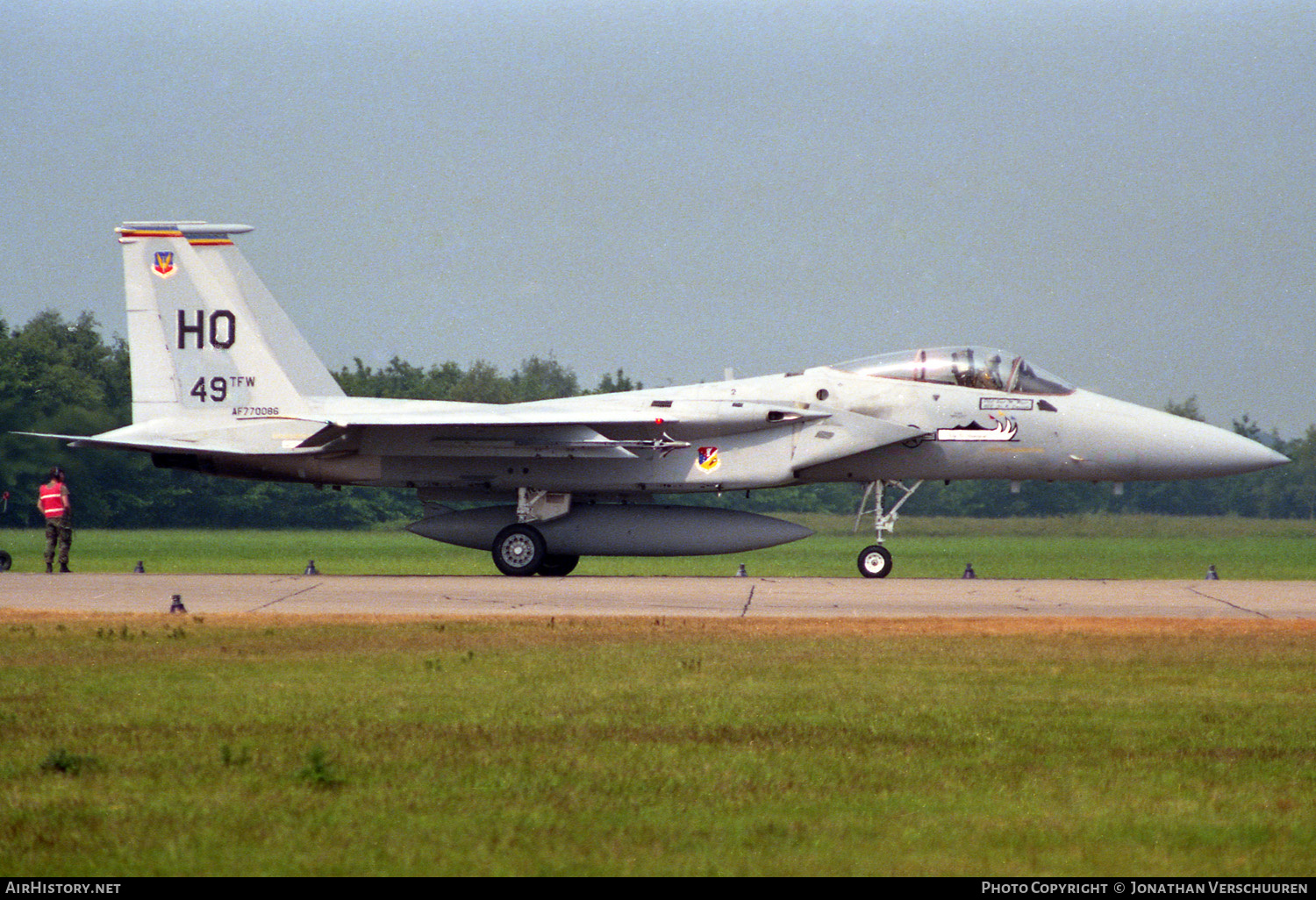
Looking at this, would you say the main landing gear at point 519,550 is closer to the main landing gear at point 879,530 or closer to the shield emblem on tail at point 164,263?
the main landing gear at point 879,530

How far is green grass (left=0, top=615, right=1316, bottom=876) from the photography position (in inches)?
181

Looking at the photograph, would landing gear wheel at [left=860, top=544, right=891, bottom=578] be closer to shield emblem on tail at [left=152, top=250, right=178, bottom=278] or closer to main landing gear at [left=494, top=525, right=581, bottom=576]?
main landing gear at [left=494, top=525, right=581, bottom=576]

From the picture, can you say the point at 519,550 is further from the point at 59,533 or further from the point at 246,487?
the point at 246,487

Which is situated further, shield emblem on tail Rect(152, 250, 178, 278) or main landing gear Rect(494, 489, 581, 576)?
shield emblem on tail Rect(152, 250, 178, 278)

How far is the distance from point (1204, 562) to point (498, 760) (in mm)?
24594

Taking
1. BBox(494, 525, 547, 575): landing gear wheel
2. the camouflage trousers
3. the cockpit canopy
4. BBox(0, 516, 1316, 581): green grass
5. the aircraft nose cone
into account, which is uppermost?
the cockpit canopy

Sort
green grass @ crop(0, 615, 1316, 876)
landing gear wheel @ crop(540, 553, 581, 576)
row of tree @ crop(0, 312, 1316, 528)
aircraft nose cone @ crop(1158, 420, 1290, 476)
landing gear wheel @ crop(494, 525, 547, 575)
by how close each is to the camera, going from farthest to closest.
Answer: row of tree @ crop(0, 312, 1316, 528)
landing gear wheel @ crop(540, 553, 581, 576)
landing gear wheel @ crop(494, 525, 547, 575)
aircraft nose cone @ crop(1158, 420, 1290, 476)
green grass @ crop(0, 615, 1316, 876)

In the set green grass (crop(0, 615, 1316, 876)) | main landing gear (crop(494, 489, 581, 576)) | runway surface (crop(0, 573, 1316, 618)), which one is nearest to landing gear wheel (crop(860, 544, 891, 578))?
runway surface (crop(0, 573, 1316, 618))

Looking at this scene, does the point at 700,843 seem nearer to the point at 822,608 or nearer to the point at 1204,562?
the point at 822,608

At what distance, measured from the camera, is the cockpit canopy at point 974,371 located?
18328 mm

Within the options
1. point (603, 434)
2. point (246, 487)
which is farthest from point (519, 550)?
point (246, 487)

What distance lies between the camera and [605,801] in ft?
17.1

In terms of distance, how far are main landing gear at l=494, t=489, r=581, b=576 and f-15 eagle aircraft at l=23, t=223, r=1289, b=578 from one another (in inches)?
1.0

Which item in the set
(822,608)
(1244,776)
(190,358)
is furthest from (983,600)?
(190,358)
